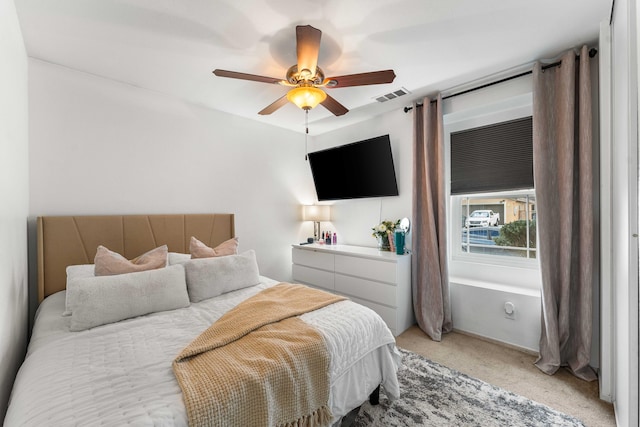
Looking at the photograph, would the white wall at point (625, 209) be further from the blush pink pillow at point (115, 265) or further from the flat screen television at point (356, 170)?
the blush pink pillow at point (115, 265)

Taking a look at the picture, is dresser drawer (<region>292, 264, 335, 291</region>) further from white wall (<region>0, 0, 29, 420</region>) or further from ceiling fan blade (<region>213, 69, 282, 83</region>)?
white wall (<region>0, 0, 29, 420</region>)

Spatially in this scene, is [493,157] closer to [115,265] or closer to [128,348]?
[128,348]

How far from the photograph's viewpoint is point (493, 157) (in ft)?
9.07

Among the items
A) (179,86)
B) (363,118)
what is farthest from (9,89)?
(363,118)

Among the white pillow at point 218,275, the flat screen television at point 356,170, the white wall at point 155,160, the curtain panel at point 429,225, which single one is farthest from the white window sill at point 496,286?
the white wall at point 155,160

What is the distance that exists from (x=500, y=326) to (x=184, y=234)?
3225 mm

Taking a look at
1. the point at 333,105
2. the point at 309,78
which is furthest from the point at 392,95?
the point at 309,78

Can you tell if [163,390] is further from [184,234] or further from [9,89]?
[184,234]

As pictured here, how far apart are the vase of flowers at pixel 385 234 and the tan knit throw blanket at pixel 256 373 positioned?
→ 1.84m

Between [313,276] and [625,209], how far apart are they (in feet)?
9.33

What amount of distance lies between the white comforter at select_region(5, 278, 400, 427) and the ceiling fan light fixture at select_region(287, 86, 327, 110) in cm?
147

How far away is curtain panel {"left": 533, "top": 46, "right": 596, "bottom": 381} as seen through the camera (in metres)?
2.02

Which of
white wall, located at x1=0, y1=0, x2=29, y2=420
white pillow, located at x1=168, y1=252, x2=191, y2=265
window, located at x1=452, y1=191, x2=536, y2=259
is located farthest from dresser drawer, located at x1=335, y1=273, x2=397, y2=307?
white wall, located at x1=0, y1=0, x2=29, y2=420

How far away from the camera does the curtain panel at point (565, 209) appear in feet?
6.63
